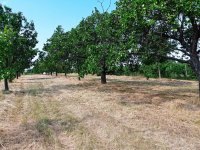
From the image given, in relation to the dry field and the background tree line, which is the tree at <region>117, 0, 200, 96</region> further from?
the dry field

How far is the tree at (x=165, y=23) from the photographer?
875 inches

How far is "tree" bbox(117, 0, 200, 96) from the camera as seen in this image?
875 inches

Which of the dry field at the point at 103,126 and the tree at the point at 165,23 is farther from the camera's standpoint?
the tree at the point at 165,23

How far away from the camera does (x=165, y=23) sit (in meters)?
25.7

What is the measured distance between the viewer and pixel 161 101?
26.0 metres

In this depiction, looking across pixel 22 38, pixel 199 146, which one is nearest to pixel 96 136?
pixel 199 146

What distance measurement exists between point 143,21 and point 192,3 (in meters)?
3.73

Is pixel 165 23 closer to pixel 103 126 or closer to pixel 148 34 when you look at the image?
pixel 148 34

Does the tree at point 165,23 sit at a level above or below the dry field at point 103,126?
above

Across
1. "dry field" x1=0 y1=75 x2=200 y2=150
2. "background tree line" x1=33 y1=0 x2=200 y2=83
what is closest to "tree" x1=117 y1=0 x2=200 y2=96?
"background tree line" x1=33 y1=0 x2=200 y2=83

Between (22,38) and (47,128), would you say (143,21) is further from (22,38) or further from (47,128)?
(22,38)

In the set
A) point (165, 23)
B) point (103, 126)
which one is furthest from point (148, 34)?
point (103, 126)

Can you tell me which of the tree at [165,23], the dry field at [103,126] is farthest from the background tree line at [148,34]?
the dry field at [103,126]

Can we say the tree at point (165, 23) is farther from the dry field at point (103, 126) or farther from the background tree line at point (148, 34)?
the dry field at point (103, 126)
